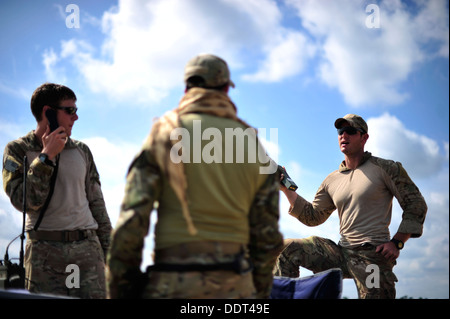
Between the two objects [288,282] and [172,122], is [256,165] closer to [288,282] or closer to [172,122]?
[172,122]

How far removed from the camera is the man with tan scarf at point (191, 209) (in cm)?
275

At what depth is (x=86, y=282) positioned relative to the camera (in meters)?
4.85

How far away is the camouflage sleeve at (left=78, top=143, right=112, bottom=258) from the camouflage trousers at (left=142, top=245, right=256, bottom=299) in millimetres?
2582

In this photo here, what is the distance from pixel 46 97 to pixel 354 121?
166 inches

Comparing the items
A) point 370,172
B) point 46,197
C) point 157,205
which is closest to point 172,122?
point 157,205

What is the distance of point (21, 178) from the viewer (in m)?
4.76

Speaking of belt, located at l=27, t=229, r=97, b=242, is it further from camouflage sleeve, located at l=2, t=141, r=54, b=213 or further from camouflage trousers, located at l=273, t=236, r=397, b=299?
camouflage trousers, located at l=273, t=236, r=397, b=299

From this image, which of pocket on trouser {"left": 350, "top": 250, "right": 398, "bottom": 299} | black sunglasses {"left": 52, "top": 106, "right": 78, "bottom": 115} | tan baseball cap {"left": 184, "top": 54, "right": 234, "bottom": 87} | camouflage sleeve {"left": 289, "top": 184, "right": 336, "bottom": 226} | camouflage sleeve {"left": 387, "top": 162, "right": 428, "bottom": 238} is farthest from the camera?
camouflage sleeve {"left": 289, "top": 184, "right": 336, "bottom": 226}

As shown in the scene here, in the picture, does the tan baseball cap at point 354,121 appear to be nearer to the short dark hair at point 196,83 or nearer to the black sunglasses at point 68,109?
the black sunglasses at point 68,109

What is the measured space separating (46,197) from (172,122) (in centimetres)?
237

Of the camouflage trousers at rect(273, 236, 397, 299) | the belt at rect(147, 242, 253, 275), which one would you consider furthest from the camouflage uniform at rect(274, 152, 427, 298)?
the belt at rect(147, 242, 253, 275)

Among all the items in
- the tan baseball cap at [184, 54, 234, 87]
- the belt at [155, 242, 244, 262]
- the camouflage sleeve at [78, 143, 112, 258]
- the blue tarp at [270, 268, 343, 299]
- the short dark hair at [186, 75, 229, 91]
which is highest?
the tan baseball cap at [184, 54, 234, 87]

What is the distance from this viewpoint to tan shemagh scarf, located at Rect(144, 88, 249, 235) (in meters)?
2.78

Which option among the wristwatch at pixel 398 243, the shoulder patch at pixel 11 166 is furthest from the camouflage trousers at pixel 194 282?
the wristwatch at pixel 398 243
